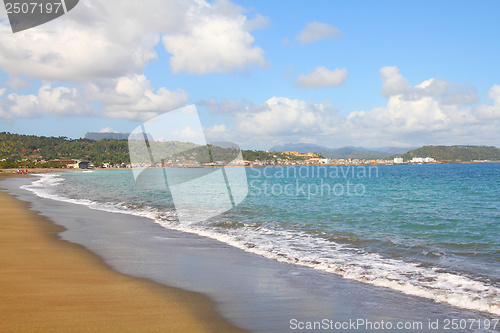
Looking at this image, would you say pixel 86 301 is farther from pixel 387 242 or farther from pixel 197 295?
pixel 387 242

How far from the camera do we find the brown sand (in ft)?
14.8

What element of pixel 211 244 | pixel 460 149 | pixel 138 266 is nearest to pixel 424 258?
pixel 211 244

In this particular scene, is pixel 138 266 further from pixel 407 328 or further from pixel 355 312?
pixel 407 328

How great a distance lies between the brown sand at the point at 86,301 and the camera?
452 cm

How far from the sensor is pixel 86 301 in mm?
5324

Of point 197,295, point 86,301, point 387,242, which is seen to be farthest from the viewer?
point 387,242

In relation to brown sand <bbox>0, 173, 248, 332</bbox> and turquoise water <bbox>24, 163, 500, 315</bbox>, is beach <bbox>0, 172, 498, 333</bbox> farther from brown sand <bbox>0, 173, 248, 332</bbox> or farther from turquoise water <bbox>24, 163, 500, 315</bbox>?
turquoise water <bbox>24, 163, 500, 315</bbox>

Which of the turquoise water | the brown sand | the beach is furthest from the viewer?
the turquoise water

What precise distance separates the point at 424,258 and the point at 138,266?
284 inches

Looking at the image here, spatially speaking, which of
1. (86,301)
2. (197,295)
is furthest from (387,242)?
(86,301)

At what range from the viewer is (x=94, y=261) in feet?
26.1

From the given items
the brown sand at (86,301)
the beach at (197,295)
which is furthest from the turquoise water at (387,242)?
the brown sand at (86,301)

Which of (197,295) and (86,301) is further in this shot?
(197,295)

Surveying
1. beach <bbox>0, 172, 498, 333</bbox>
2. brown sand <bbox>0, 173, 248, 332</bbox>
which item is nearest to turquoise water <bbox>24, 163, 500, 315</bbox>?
beach <bbox>0, 172, 498, 333</bbox>
